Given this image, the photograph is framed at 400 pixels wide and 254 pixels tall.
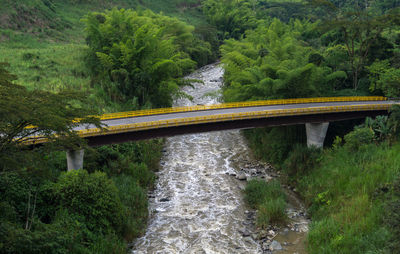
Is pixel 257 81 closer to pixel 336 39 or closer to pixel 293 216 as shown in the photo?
pixel 293 216

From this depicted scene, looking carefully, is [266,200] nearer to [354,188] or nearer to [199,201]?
[199,201]

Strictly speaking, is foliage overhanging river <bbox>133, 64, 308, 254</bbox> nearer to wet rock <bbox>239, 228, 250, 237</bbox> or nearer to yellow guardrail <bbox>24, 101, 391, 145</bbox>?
wet rock <bbox>239, 228, 250, 237</bbox>

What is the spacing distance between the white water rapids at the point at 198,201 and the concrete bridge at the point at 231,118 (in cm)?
461

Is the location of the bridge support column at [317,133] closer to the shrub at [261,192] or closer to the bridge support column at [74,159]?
the shrub at [261,192]

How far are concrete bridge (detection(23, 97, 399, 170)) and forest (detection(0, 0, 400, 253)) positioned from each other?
4.39ft

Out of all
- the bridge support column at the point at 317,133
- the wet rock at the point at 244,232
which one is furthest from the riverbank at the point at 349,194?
the wet rock at the point at 244,232

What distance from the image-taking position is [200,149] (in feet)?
107

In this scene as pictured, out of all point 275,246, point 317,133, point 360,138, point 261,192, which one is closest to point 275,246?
point 275,246

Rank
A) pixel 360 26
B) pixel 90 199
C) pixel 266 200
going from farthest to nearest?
pixel 360 26, pixel 266 200, pixel 90 199

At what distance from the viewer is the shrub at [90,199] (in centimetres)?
1720

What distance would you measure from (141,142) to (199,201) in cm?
877

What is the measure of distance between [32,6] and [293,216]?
61148 mm

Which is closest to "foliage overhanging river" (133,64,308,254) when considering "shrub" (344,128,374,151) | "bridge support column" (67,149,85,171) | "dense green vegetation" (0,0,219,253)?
"dense green vegetation" (0,0,219,253)

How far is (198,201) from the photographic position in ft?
77.2
